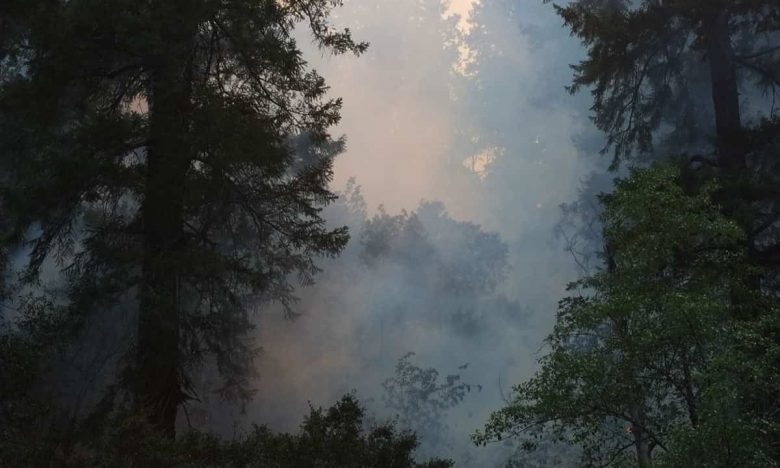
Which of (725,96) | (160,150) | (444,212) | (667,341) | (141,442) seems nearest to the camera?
(141,442)

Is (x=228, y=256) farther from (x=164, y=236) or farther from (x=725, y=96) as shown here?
(x=725, y=96)

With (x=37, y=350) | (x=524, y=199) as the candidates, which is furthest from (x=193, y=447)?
(x=524, y=199)

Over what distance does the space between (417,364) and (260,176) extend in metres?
26.8

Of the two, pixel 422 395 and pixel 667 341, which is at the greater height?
pixel 422 395

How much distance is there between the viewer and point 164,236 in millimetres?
8781

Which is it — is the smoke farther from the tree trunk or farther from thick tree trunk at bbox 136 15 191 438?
thick tree trunk at bbox 136 15 191 438

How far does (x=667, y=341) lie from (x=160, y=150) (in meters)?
6.62

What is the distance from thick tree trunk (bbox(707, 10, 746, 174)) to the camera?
11.8 m

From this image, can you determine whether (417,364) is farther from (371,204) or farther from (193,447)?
(193,447)

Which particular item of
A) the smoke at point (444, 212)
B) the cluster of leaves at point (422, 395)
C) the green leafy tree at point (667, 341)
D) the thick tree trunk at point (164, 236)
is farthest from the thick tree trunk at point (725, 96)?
the cluster of leaves at point (422, 395)

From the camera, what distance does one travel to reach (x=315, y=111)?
9.73 metres

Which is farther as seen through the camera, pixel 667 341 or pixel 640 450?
pixel 640 450

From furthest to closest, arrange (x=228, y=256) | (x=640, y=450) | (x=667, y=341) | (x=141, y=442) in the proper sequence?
(x=640, y=450), (x=228, y=256), (x=667, y=341), (x=141, y=442)

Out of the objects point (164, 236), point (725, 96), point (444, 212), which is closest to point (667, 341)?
point (164, 236)
